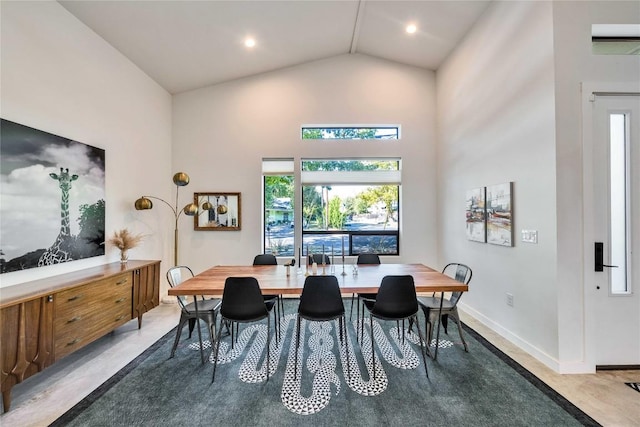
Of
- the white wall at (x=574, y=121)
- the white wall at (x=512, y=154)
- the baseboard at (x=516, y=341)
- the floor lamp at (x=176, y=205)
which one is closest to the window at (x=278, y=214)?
the floor lamp at (x=176, y=205)

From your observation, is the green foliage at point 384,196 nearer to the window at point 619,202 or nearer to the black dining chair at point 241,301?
the window at point 619,202

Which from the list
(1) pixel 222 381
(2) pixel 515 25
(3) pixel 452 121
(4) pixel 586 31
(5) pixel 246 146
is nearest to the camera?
(1) pixel 222 381

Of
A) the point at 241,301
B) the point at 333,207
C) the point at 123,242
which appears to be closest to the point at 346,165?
the point at 333,207

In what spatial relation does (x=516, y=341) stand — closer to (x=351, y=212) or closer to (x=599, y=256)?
(x=599, y=256)

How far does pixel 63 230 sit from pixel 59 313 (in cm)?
98

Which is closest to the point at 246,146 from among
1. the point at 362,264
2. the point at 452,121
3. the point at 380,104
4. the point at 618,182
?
the point at 380,104

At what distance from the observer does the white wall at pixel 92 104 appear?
7.79ft

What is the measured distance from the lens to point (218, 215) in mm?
4797

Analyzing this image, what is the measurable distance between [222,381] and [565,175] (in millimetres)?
3530

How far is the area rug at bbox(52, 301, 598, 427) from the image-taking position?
183 cm

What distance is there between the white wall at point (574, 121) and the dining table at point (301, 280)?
3.03 feet

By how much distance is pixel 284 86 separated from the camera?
15.8 feet

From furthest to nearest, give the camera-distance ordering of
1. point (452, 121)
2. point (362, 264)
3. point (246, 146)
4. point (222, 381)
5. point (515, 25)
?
point (246, 146) < point (452, 121) < point (362, 264) < point (515, 25) < point (222, 381)

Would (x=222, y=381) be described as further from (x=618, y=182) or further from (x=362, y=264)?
(x=618, y=182)
